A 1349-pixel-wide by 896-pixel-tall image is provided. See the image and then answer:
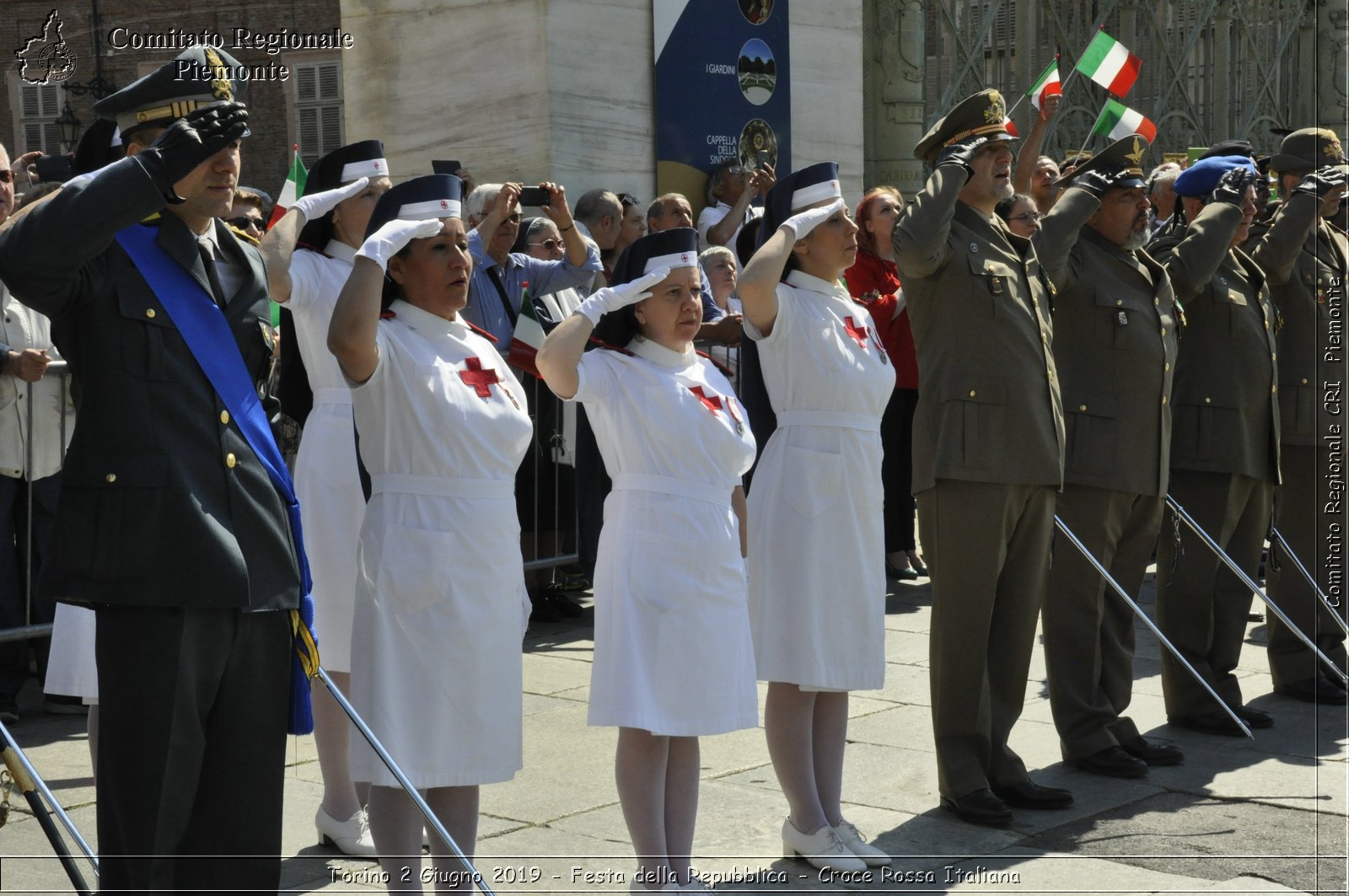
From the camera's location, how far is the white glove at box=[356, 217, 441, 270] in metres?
4.15

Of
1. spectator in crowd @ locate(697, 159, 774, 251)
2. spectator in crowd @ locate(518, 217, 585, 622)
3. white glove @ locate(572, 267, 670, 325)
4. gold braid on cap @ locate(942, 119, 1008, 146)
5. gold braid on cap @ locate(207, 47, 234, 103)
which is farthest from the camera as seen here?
spectator in crowd @ locate(697, 159, 774, 251)

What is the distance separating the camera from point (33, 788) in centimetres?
382

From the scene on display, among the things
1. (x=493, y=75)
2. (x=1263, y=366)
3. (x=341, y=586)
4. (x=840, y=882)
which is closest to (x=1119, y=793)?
(x=840, y=882)

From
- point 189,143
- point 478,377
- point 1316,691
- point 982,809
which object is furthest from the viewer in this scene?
point 1316,691

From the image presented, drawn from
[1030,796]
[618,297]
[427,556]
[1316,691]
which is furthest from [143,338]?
[1316,691]

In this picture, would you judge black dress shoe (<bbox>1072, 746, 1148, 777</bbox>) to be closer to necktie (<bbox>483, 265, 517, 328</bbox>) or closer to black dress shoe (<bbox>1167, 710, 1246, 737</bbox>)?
black dress shoe (<bbox>1167, 710, 1246, 737</bbox>)

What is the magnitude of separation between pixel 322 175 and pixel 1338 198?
4.98m

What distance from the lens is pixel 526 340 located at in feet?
23.6

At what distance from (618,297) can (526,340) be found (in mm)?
→ 2581

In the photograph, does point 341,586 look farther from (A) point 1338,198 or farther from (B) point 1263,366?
(A) point 1338,198

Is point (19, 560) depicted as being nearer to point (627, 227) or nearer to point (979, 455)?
point (627, 227)

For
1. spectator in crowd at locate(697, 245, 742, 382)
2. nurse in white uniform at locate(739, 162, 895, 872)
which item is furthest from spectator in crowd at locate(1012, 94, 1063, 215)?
nurse in white uniform at locate(739, 162, 895, 872)

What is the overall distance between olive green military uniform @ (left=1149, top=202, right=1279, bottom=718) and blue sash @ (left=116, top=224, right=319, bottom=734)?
14.3 feet

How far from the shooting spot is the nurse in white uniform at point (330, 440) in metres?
5.10
